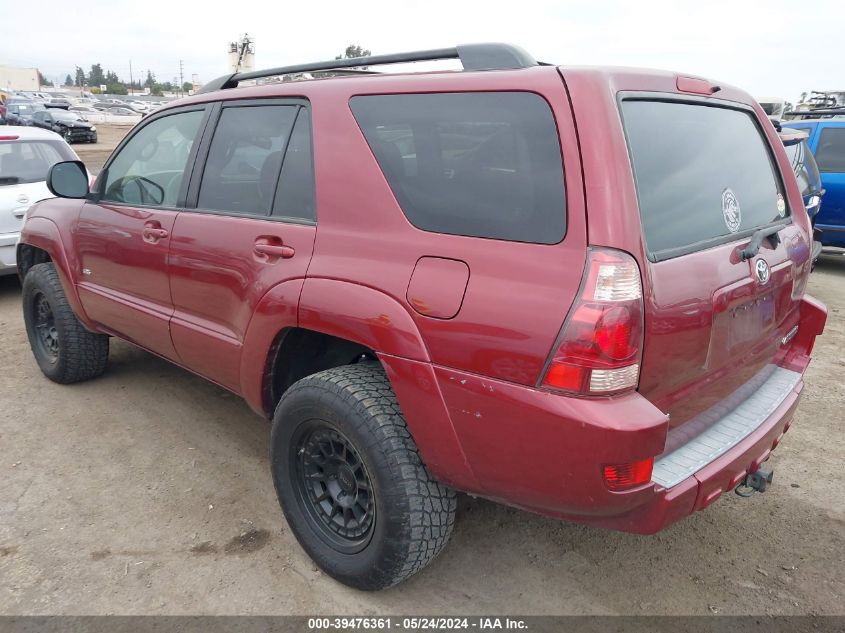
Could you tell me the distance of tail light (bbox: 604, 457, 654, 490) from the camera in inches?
70.0

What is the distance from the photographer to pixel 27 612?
2.28m

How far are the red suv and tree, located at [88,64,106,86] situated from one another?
473 ft

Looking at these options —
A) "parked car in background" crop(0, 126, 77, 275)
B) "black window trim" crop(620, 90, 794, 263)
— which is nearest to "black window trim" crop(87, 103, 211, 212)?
"black window trim" crop(620, 90, 794, 263)

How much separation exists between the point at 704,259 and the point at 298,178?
4.93ft

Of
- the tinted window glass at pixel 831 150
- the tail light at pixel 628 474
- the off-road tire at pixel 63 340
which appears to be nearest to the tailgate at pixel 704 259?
the tail light at pixel 628 474

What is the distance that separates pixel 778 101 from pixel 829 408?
14.7m

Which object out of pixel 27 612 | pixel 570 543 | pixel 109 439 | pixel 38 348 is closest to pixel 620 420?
pixel 570 543

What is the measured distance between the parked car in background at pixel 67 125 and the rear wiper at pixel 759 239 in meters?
29.9

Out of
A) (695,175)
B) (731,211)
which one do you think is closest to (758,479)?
(731,211)

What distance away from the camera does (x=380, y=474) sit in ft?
6.99

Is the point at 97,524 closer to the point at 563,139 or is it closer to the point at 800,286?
the point at 563,139

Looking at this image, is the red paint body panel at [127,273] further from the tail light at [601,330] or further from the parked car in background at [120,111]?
the parked car in background at [120,111]

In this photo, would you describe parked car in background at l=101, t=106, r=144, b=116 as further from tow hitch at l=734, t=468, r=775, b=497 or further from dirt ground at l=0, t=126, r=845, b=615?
tow hitch at l=734, t=468, r=775, b=497

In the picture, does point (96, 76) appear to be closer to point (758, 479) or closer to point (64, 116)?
point (64, 116)
